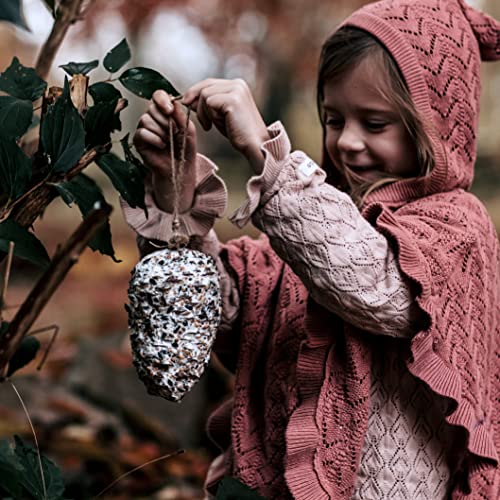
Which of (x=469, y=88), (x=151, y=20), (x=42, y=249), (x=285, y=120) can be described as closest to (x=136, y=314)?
(x=42, y=249)

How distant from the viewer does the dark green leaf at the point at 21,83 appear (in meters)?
0.96

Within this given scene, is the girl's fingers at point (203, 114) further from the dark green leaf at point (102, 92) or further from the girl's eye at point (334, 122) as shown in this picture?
the girl's eye at point (334, 122)

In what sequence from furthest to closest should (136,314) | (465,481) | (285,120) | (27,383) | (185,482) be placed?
(285,120)
(27,383)
(185,482)
(465,481)
(136,314)

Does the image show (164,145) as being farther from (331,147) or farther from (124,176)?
(331,147)

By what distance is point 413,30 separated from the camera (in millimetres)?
1291

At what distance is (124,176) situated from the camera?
101 centimetres

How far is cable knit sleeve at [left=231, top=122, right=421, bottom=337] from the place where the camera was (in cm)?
107

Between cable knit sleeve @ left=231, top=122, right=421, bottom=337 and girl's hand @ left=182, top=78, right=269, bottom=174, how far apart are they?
0.02m

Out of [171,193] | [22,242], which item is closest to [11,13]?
[22,242]

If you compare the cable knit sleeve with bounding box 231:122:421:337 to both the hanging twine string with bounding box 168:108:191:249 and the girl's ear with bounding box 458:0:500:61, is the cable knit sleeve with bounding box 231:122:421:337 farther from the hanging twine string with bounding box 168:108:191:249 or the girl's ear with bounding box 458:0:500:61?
the girl's ear with bounding box 458:0:500:61

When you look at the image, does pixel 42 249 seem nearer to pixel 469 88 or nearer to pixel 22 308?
pixel 22 308

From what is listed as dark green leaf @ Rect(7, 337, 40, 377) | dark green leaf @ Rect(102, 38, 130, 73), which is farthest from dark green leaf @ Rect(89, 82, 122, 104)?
dark green leaf @ Rect(7, 337, 40, 377)

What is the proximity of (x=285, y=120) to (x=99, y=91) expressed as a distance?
21.3 ft

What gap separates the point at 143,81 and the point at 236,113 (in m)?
0.13
